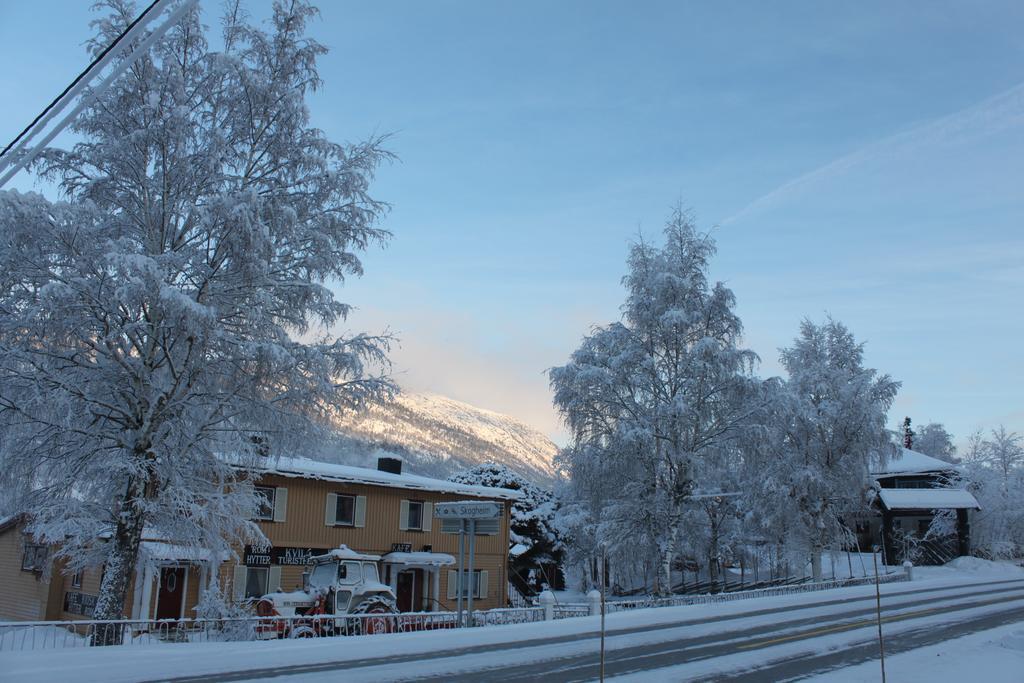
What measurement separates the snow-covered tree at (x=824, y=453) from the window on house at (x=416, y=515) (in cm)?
1728

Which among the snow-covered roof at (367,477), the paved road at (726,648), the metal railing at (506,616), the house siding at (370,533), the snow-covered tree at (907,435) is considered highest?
the snow-covered tree at (907,435)

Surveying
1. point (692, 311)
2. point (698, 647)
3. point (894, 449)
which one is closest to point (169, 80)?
point (698, 647)

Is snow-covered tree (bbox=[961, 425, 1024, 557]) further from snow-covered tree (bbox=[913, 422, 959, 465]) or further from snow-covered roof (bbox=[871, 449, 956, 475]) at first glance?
snow-covered tree (bbox=[913, 422, 959, 465])

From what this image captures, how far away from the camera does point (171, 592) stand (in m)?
28.0

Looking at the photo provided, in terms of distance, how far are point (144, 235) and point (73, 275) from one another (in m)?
2.55

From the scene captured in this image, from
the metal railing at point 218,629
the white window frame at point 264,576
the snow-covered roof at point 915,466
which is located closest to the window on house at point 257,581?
the white window frame at point 264,576

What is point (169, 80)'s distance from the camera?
16766mm

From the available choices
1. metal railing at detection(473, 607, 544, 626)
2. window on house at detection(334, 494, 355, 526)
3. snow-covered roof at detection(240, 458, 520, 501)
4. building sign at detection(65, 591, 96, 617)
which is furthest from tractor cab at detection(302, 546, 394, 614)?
window on house at detection(334, 494, 355, 526)

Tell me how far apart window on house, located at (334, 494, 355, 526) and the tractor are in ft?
32.7

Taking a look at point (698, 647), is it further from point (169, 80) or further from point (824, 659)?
point (169, 80)

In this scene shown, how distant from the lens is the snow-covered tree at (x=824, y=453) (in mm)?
39562

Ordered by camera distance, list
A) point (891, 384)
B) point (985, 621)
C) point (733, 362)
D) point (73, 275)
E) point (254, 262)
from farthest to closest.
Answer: point (891, 384), point (733, 362), point (985, 621), point (254, 262), point (73, 275)

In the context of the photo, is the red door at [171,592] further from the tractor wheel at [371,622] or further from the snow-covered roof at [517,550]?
the snow-covered roof at [517,550]

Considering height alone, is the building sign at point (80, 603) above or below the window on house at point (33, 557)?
below
